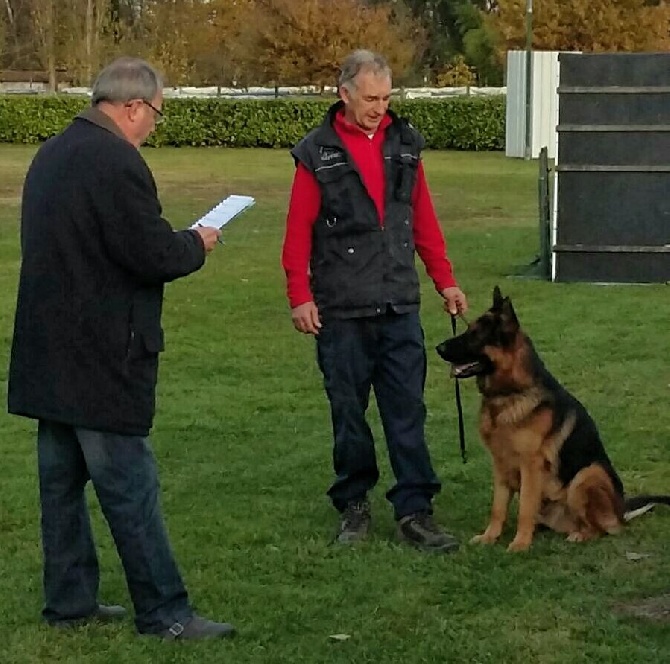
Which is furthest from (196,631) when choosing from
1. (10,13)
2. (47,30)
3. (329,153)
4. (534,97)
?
(10,13)

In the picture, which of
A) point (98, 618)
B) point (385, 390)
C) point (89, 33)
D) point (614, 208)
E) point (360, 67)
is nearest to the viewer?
point (98, 618)

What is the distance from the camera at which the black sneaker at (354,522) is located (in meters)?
5.95

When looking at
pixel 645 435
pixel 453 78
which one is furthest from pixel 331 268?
pixel 453 78

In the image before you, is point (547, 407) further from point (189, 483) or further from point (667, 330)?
point (667, 330)

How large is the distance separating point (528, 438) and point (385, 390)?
2.11 ft

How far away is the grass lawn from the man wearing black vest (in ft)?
1.33

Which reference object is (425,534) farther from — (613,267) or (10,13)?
(10,13)

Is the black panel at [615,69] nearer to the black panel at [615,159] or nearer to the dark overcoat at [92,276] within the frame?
the black panel at [615,159]

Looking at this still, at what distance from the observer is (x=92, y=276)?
14.4 ft

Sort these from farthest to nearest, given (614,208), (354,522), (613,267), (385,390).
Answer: (613,267) → (614,208) → (354,522) → (385,390)

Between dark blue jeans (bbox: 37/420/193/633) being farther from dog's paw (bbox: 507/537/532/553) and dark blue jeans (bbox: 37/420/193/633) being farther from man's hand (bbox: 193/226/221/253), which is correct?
dog's paw (bbox: 507/537/532/553)

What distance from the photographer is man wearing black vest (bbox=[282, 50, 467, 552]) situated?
5660mm

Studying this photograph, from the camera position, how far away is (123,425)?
4465 mm

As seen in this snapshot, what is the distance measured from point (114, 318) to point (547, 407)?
2.17 meters
